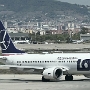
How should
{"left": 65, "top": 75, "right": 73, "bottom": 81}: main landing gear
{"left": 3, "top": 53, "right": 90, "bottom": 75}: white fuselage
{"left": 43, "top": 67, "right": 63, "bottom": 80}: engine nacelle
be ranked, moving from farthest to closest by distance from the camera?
1. {"left": 65, "top": 75, "right": 73, "bottom": 81}: main landing gear
2. {"left": 3, "top": 53, "right": 90, "bottom": 75}: white fuselage
3. {"left": 43, "top": 67, "right": 63, "bottom": 80}: engine nacelle

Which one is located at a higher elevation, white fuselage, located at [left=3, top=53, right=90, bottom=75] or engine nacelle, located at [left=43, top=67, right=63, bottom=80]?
white fuselage, located at [left=3, top=53, right=90, bottom=75]

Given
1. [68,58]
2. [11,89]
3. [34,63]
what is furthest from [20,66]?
[11,89]

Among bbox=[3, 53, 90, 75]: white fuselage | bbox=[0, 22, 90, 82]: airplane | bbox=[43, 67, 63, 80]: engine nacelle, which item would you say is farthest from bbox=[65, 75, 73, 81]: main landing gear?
bbox=[43, 67, 63, 80]: engine nacelle

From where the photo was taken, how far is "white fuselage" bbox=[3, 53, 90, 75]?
59062 mm

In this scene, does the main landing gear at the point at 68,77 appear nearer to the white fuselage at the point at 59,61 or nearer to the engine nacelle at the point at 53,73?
the white fuselage at the point at 59,61

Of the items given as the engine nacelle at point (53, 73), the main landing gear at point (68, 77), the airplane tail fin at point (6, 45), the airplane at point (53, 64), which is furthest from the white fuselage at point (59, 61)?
the airplane tail fin at point (6, 45)

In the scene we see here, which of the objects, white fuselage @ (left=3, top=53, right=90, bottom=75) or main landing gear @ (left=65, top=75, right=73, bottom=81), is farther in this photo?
main landing gear @ (left=65, top=75, right=73, bottom=81)

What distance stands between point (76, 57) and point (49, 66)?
3.18m

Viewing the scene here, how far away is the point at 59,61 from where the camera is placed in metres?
60.2

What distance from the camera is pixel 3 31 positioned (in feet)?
212

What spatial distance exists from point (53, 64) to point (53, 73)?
5.65ft

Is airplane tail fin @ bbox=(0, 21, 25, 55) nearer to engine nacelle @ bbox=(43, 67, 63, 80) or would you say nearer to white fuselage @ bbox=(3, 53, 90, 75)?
white fuselage @ bbox=(3, 53, 90, 75)

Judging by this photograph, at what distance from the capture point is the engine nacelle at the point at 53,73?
5894 centimetres

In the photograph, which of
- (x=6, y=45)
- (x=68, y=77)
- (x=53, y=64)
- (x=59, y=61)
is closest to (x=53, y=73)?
(x=53, y=64)
